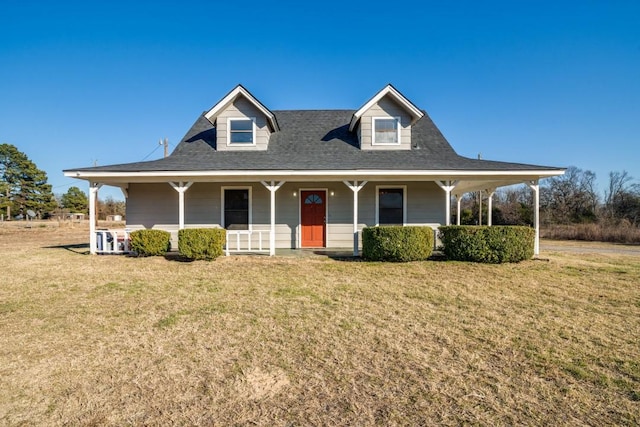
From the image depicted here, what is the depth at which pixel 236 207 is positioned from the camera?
12.7 m

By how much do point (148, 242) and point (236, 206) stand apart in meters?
3.36

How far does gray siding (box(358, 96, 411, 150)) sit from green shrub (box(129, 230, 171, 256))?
8.00 m

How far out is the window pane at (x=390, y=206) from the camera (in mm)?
12648

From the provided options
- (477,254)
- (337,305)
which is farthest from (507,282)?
(337,305)

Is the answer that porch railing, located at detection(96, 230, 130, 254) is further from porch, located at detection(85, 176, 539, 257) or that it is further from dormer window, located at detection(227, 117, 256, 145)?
dormer window, located at detection(227, 117, 256, 145)

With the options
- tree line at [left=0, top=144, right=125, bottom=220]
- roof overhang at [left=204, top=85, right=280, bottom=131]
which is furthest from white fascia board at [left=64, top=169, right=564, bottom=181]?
tree line at [left=0, top=144, right=125, bottom=220]

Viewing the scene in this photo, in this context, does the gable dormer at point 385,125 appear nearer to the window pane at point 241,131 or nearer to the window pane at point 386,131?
the window pane at point 386,131

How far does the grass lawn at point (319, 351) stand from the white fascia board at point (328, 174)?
3.91 meters

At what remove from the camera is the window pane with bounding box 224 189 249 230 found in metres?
12.6

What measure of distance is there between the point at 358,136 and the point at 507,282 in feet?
26.0

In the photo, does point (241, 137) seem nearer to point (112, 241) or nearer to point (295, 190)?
point (295, 190)


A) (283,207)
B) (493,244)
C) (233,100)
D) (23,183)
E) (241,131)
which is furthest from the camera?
(23,183)

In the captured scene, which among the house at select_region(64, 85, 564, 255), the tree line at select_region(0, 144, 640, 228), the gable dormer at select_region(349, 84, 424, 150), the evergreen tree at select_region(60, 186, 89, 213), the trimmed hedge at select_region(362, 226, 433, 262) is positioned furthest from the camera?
the evergreen tree at select_region(60, 186, 89, 213)

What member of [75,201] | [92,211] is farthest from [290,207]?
[75,201]
